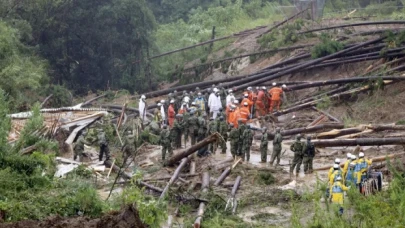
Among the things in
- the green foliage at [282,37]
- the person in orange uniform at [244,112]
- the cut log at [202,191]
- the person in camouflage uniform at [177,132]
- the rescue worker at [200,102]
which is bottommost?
the cut log at [202,191]

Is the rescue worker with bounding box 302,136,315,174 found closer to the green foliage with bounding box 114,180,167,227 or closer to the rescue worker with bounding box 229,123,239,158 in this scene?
the rescue worker with bounding box 229,123,239,158

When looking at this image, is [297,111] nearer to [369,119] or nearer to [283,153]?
[369,119]

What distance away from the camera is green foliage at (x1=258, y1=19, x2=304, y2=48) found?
36.7 m

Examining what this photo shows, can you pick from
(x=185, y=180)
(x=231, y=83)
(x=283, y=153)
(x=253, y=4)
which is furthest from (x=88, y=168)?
(x=253, y=4)

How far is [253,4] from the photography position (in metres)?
51.0

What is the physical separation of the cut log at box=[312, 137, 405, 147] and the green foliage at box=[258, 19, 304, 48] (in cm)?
1469

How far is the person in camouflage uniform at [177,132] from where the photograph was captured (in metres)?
24.0

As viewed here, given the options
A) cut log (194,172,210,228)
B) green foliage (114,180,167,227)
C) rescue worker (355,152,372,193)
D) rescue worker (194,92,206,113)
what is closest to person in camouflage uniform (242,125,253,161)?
cut log (194,172,210,228)

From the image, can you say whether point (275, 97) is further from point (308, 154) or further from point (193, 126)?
point (308, 154)

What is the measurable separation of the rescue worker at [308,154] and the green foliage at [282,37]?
16620 mm

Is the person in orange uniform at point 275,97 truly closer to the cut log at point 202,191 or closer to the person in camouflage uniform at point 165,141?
the person in camouflage uniform at point 165,141

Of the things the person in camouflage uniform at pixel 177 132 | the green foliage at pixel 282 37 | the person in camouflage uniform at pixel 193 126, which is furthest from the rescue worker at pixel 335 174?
the green foliage at pixel 282 37

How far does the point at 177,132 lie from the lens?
24.1 metres

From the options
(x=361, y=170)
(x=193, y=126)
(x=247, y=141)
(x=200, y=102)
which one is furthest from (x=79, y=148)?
(x=361, y=170)
